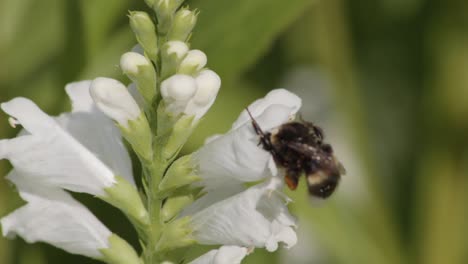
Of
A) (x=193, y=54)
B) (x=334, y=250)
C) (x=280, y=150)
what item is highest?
(x=193, y=54)

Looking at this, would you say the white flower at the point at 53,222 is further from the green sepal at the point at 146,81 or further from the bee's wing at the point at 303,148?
the bee's wing at the point at 303,148

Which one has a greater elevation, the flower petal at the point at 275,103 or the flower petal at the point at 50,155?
the flower petal at the point at 275,103

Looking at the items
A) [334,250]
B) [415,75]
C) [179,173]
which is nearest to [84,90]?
[179,173]

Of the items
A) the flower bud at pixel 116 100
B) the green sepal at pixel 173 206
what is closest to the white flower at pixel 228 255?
the green sepal at pixel 173 206

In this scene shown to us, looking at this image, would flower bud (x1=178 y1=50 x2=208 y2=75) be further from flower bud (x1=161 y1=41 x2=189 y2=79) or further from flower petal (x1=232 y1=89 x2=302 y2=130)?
flower petal (x1=232 y1=89 x2=302 y2=130)

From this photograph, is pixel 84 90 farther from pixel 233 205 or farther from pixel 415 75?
pixel 415 75

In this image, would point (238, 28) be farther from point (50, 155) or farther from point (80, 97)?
point (50, 155)

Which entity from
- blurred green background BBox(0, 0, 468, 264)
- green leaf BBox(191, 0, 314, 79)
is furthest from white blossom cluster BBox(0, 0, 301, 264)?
green leaf BBox(191, 0, 314, 79)
